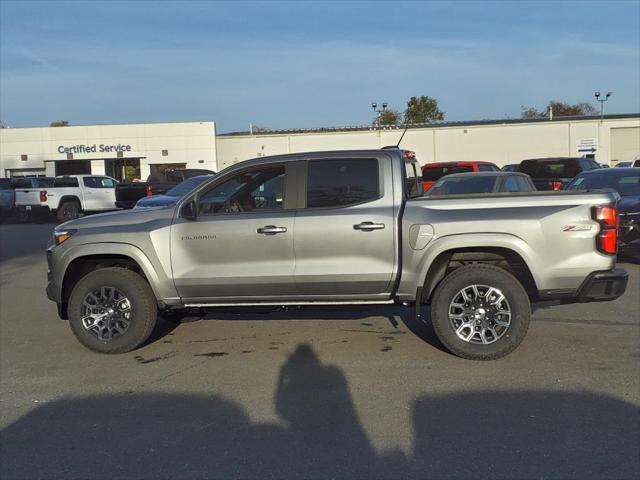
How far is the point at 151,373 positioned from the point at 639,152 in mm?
52869

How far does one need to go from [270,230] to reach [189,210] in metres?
0.87

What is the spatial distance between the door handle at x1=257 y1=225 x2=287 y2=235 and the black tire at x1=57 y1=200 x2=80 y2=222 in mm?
20833

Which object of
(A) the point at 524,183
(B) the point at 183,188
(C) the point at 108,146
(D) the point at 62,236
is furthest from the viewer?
(C) the point at 108,146

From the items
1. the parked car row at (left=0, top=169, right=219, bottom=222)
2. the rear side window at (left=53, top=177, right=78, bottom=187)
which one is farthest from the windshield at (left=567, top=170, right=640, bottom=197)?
the rear side window at (left=53, top=177, right=78, bottom=187)

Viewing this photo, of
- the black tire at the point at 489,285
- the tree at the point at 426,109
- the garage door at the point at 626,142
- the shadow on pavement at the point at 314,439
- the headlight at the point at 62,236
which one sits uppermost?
the tree at the point at 426,109

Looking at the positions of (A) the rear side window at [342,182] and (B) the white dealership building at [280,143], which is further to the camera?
(B) the white dealership building at [280,143]

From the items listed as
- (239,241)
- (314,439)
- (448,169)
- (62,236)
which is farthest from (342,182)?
(448,169)

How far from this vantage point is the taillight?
5914mm

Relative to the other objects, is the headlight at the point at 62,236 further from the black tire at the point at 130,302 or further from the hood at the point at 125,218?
the black tire at the point at 130,302

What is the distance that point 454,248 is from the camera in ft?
19.9

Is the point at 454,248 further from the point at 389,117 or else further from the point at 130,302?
the point at 389,117

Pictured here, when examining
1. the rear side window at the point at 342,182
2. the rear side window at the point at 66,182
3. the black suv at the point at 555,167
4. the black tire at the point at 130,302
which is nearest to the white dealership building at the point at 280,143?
the rear side window at the point at 66,182

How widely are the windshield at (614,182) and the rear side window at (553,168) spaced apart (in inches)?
250

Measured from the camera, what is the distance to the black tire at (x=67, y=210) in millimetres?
25266
